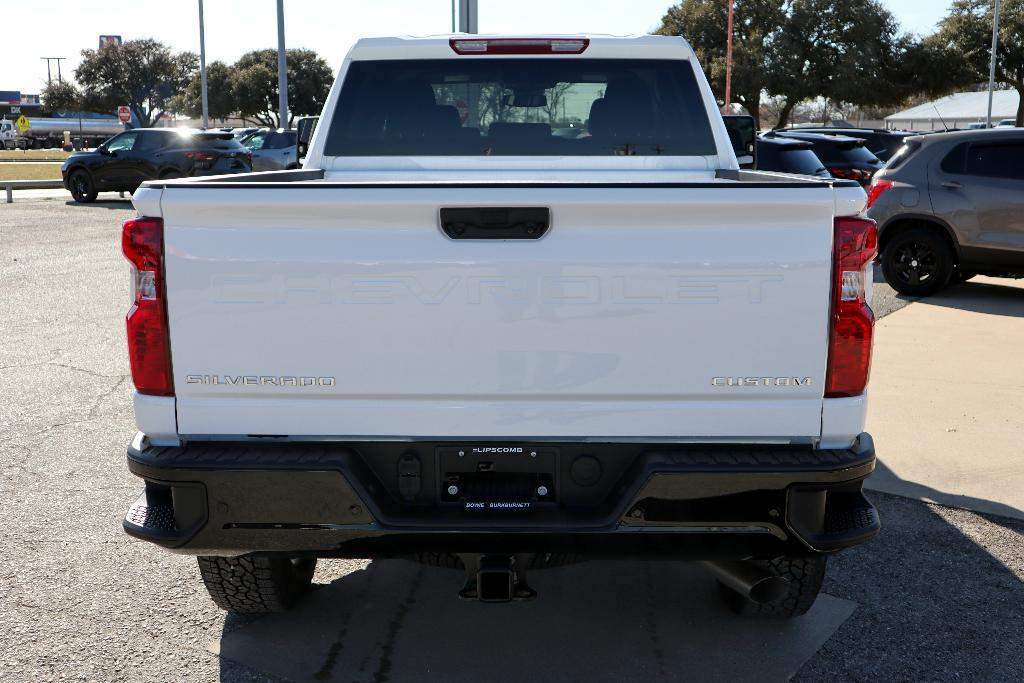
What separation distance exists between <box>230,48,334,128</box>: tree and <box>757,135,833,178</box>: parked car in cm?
6621

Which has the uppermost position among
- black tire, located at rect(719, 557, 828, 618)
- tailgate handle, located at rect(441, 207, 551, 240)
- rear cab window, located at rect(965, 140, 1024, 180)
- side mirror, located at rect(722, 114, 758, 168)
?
side mirror, located at rect(722, 114, 758, 168)

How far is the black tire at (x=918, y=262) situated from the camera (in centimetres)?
1117

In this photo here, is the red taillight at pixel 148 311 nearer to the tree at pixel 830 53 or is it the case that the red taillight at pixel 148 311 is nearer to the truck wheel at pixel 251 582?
the truck wheel at pixel 251 582

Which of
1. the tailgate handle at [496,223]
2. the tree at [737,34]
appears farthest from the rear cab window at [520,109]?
the tree at [737,34]

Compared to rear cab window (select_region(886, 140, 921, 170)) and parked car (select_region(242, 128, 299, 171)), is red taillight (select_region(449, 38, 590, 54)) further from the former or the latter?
parked car (select_region(242, 128, 299, 171))

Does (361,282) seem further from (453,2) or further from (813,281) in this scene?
(453,2)

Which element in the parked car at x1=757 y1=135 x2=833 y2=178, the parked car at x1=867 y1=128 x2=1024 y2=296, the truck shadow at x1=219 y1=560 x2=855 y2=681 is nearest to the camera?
the truck shadow at x1=219 y1=560 x2=855 y2=681

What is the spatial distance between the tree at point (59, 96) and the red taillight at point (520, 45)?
98368 mm

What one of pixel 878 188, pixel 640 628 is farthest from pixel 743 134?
pixel 878 188

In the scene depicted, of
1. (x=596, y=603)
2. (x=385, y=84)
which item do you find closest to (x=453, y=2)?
(x=385, y=84)

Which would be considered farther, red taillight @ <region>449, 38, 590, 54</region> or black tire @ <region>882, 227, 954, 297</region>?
black tire @ <region>882, 227, 954, 297</region>

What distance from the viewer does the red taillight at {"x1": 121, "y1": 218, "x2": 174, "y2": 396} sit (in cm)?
291

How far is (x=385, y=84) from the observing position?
4.88 m

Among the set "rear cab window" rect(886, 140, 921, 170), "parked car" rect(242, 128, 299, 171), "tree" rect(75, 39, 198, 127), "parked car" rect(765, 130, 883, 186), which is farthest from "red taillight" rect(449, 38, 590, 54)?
"tree" rect(75, 39, 198, 127)
